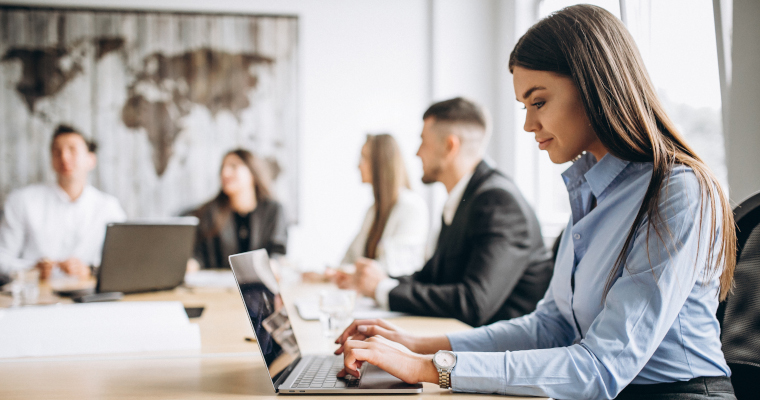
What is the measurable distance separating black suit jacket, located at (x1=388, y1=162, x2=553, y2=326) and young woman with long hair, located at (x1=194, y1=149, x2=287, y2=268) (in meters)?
1.71

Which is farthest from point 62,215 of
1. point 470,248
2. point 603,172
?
point 603,172

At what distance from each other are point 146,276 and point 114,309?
726 mm

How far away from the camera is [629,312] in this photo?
85 centimetres

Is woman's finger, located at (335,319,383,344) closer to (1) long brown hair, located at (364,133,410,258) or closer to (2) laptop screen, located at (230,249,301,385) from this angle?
(2) laptop screen, located at (230,249,301,385)

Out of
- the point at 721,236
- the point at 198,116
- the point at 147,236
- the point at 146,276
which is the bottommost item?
the point at 146,276

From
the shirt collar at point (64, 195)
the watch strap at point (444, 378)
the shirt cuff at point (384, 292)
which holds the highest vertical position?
the shirt collar at point (64, 195)

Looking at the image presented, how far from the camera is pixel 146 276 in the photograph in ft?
6.59

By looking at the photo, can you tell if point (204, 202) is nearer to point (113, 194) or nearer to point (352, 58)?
point (113, 194)

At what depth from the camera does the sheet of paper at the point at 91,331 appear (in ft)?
3.82

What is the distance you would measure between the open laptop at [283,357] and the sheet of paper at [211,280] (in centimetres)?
120

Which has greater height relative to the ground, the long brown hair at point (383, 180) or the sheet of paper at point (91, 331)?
the long brown hair at point (383, 180)

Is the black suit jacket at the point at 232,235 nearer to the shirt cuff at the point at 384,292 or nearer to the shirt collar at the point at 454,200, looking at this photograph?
the shirt collar at the point at 454,200

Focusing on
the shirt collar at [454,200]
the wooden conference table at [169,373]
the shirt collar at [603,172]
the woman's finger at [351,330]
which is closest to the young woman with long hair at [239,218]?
the shirt collar at [454,200]

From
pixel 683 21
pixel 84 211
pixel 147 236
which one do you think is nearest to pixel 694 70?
pixel 683 21
